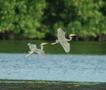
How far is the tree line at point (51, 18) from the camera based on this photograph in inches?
2438

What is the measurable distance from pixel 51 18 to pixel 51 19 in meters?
0.17

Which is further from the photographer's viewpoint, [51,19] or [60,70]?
[51,19]

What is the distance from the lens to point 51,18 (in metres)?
65.9

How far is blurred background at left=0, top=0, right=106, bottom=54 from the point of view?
6188cm

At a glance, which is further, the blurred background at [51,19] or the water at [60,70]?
the blurred background at [51,19]

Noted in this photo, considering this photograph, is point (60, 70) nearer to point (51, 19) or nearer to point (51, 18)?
point (51, 19)

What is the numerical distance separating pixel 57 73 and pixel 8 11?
38615mm

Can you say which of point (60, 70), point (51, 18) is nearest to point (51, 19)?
point (51, 18)

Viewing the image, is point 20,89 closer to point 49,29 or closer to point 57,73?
point 57,73

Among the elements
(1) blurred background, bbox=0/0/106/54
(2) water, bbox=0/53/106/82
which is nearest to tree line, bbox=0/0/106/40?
(1) blurred background, bbox=0/0/106/54

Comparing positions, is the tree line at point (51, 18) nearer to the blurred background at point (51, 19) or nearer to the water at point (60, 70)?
the blurred background at point (51, 19)

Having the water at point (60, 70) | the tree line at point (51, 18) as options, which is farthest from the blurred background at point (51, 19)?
the water at point (60, 70)

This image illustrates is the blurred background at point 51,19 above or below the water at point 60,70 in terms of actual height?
below

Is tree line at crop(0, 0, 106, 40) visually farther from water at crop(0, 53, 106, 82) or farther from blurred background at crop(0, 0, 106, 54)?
water at crop(0, 53, 106, 82)
